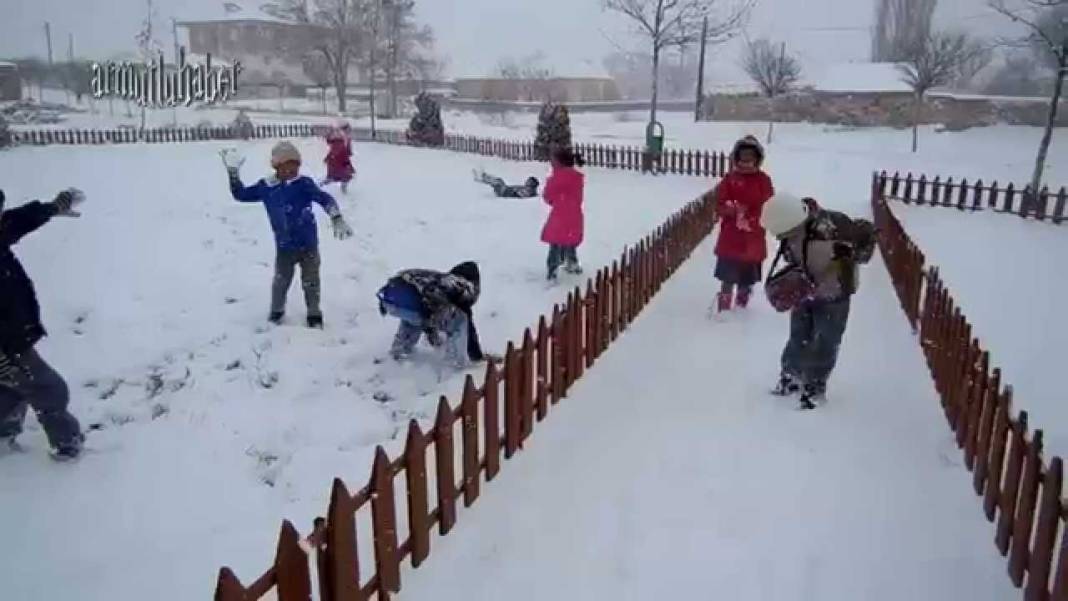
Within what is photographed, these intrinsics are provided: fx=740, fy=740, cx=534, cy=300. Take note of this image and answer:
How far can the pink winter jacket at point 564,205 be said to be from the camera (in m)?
8.00

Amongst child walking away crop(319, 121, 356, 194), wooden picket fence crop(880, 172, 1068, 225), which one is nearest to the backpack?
wooden picket fence crop(880, 172, 1068, 225)

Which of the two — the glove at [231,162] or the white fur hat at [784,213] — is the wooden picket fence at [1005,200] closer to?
the white fur hat at [784,213]

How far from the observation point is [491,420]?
4.03 m

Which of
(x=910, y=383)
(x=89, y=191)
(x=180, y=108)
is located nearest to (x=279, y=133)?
(x=89, y=191)

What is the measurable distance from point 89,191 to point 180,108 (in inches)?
1336

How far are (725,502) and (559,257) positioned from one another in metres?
4.90

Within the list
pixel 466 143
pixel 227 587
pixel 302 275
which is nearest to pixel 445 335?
pixel 302 275

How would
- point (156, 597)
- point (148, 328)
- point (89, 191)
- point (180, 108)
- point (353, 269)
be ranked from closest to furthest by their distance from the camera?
1. point (156, 597)
2. point (148, 328)
3. point (353, 269)
4. point (89, 191)
5. point (180, 108)

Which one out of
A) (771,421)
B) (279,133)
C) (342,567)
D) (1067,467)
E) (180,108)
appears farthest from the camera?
(180,108)

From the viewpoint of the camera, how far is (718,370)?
5832 mm

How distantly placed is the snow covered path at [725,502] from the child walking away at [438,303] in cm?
106


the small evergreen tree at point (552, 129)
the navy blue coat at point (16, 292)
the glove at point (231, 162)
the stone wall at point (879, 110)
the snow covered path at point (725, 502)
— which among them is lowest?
the snow covered path at point (725, 502)

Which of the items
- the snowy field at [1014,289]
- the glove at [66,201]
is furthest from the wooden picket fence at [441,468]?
the snowy field at [1014,289]

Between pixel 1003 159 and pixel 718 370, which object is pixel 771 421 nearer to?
pixel 718 370
